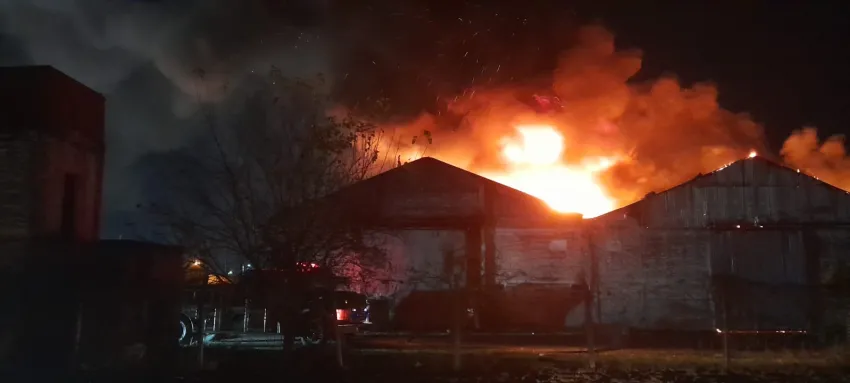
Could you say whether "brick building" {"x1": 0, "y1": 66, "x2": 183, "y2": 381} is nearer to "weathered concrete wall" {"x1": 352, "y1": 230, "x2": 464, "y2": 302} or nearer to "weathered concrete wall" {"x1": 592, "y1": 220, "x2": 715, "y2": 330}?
"weathered concrete wall" {"x1": 352, "y1": 230, "x2": 464, "y2": 302}

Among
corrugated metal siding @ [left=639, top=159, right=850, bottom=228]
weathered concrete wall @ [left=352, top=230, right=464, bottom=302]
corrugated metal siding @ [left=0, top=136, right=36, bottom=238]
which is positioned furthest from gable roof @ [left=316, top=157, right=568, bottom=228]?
corrugated metal siding @ [left=0, top=136, right=36, bottom=238]


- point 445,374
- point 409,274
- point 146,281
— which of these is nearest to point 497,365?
point 445,374

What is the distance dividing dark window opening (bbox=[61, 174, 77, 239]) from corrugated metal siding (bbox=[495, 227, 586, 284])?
11936mm

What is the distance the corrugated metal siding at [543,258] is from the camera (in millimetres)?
24297

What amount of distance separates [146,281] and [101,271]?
3.82ft

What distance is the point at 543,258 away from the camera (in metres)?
24.4

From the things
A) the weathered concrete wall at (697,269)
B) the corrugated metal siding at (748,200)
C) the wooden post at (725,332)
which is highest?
the corrugated metal siding at (748,200)

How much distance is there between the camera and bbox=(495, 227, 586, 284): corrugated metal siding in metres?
24.3

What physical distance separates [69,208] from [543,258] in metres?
13.0

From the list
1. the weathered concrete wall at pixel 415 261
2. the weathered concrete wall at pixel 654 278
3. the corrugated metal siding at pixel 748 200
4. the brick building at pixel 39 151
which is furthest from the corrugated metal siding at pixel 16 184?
the corrugated metal siding at pixel 748 200

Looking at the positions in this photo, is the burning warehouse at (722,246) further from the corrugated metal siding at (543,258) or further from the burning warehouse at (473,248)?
the burning warehouse at (473,248)

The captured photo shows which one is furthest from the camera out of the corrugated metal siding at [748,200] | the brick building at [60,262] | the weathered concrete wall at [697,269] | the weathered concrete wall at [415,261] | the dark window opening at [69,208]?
the weathered concrete wall at [415,261]

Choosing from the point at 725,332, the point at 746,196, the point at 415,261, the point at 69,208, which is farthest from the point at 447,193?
the point at 725,332

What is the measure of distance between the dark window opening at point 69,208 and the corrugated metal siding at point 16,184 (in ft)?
4.20
